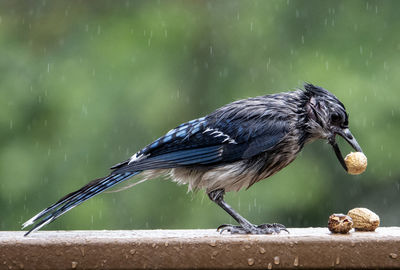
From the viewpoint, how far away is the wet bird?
3.83 meters

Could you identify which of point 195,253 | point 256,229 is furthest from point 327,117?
point 195,253

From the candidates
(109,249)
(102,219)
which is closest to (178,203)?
(102,219)

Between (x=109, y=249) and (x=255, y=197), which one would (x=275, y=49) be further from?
(x=109, y=249)

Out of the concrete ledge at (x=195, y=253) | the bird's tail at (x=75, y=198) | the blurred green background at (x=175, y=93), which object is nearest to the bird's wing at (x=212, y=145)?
the bird's tail at (x=75, y=198)

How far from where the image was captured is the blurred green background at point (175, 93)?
6383mm

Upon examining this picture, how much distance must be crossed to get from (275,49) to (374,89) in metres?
1.10

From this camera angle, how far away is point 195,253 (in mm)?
2967

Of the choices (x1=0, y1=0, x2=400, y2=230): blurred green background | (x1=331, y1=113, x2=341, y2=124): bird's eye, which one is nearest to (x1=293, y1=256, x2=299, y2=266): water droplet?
(x1=331, y1=113, x2=341, y2=124): bird's eye

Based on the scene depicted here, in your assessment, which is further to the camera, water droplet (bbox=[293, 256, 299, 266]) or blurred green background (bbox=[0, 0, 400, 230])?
blurred green background (bbox=[0, 0, 400, 230])

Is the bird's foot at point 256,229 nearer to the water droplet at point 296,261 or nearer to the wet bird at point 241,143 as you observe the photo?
the wet bird at point 241,143

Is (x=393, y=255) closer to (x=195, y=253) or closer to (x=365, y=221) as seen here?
(x=365, y=221)

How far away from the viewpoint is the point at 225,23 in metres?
7.29

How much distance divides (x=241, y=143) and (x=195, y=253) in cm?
106

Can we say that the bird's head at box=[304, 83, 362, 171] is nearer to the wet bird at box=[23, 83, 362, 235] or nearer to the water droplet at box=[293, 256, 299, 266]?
the wet bird at box=[23, 83, 362, 235]
